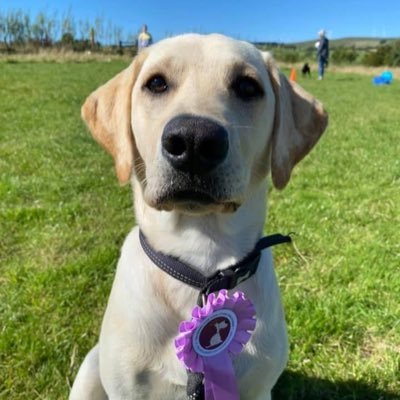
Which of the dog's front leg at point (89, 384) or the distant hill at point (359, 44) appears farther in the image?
the distant hill at point (359, 44)

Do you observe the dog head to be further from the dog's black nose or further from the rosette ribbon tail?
the rosette ribbon tail

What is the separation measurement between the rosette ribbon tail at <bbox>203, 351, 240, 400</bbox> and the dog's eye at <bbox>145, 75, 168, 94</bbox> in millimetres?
1156

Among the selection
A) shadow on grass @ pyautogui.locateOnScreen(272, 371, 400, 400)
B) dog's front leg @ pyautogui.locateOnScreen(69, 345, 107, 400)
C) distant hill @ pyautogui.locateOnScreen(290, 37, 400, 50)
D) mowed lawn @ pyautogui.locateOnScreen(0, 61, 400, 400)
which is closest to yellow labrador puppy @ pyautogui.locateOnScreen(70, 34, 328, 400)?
dog's front leg @ pyautogui.locateOnScreen(69, 345, 107, 400)

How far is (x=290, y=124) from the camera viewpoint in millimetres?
2443

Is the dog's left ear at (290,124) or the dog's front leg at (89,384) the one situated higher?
the dog's left ear at (290,124)

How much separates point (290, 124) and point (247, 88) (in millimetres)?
270

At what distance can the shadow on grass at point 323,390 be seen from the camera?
297 cm

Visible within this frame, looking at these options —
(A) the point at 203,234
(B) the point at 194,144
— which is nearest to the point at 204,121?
(B) the point at 194,144

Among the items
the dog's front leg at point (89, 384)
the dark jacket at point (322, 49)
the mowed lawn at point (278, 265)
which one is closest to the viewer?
the dog's front leg at point (89, 384)

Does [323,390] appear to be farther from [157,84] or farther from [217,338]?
[157,84]

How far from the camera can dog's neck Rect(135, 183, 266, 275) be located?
2357 mm

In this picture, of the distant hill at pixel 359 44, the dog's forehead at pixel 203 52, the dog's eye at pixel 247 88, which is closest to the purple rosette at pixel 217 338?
the dog's eye at pixel 247 88

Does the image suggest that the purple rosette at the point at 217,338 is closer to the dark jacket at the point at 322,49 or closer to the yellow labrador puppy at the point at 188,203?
the yellow labrador puppy at the point at 188,203

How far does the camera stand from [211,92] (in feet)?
7.33
